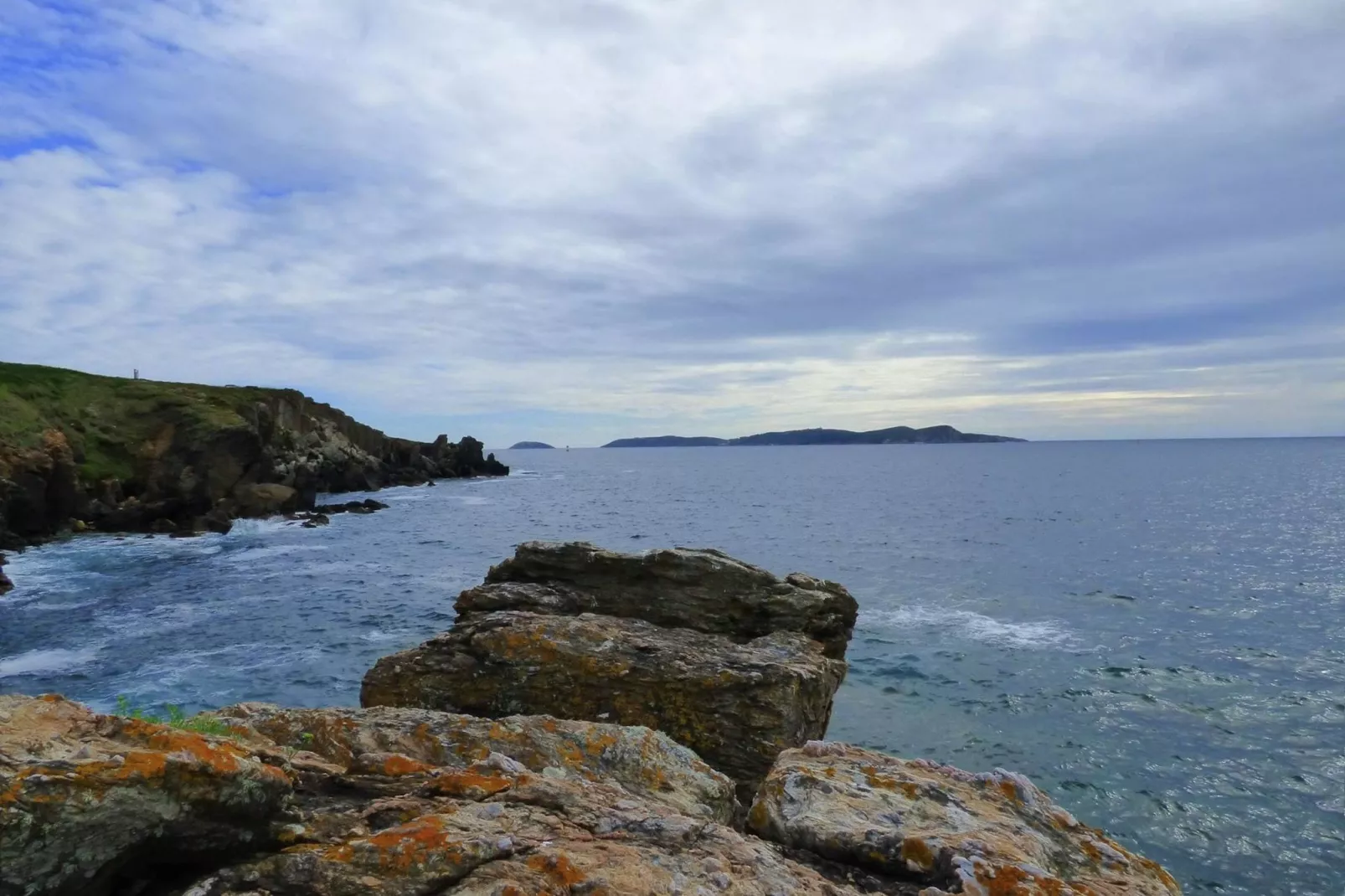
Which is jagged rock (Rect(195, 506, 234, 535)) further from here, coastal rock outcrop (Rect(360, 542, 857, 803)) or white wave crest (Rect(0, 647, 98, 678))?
coastal rock outcrop (Rect(360, 542, 857, 803))

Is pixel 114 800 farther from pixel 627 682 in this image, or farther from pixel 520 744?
pixel 627 682

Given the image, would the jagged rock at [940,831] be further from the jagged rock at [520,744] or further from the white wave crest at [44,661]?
the white wave crest at [44,661]

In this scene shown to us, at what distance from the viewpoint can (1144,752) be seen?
19250 millimetres

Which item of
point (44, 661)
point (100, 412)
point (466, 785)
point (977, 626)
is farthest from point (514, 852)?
point (100, 412)

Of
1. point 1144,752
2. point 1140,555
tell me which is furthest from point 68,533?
point 1140,555

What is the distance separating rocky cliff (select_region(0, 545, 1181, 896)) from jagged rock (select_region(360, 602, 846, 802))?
3403 millimetres

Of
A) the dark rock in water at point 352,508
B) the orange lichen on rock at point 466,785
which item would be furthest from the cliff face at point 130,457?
the orange lichen on rock at point 466,785

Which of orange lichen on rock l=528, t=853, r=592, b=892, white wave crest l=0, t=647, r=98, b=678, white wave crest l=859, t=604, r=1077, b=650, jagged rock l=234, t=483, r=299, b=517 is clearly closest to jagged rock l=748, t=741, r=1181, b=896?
orange lichen on rock l=528, t=853, r=592, b=892

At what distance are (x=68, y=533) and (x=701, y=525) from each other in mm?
52726

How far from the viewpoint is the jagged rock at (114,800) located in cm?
357

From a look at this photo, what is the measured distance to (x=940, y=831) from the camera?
5672 millimetres

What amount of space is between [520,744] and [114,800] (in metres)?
3.73

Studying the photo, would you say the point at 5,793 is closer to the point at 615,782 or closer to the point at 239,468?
the point at 615,782

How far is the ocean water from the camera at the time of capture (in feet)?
57.2
